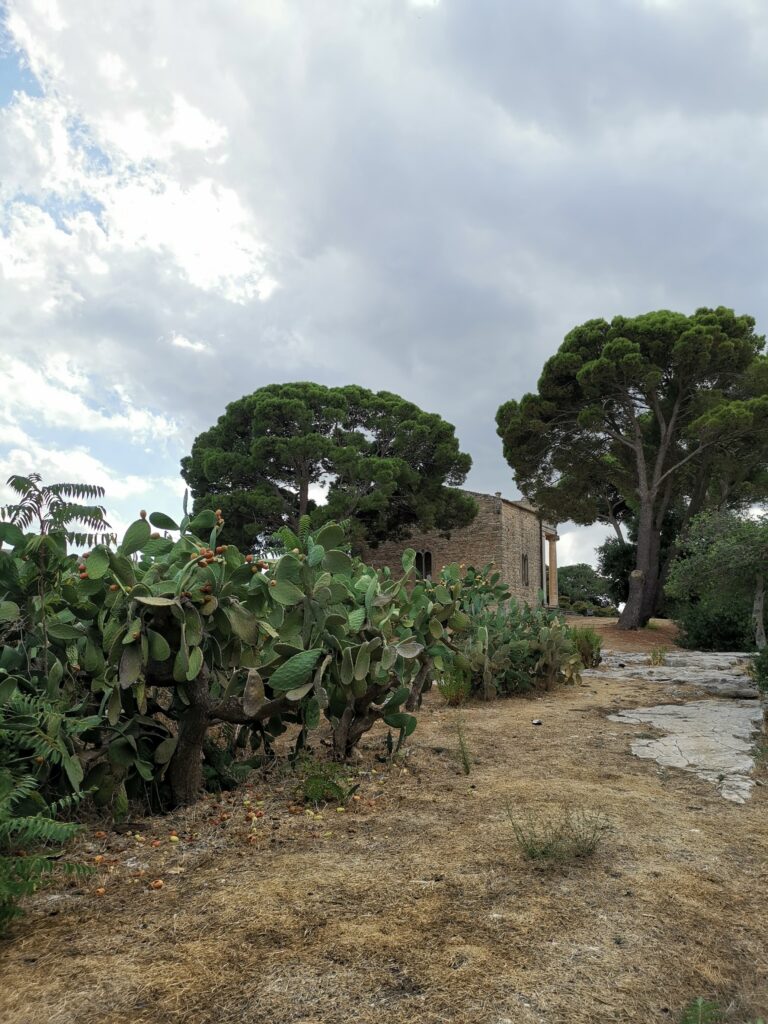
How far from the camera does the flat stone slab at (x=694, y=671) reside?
8164mm

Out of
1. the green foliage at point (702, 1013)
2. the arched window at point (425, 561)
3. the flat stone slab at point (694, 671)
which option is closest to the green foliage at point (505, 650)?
the flat stone slab at point (694, 671)

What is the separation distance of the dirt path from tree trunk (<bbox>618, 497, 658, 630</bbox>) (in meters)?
16.7

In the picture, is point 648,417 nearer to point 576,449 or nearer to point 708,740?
point 576,449

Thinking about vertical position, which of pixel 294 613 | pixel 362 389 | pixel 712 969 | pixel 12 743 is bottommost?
pixel 712 969

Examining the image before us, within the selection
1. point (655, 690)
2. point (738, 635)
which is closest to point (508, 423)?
point (738, 635)

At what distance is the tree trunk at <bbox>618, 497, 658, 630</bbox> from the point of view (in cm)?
1934

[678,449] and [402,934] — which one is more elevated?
[678,449]

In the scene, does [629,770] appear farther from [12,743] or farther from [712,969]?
[12,743]

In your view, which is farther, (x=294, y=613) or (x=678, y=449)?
(x=678, y=449)

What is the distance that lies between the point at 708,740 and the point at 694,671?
15.8 ft

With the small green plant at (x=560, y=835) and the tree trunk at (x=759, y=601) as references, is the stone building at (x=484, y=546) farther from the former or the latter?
the small green plant at (x=560, y=835)

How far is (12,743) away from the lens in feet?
9.05

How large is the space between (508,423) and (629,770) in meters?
18.3

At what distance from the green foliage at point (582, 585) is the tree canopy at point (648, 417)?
14425 millimetres
